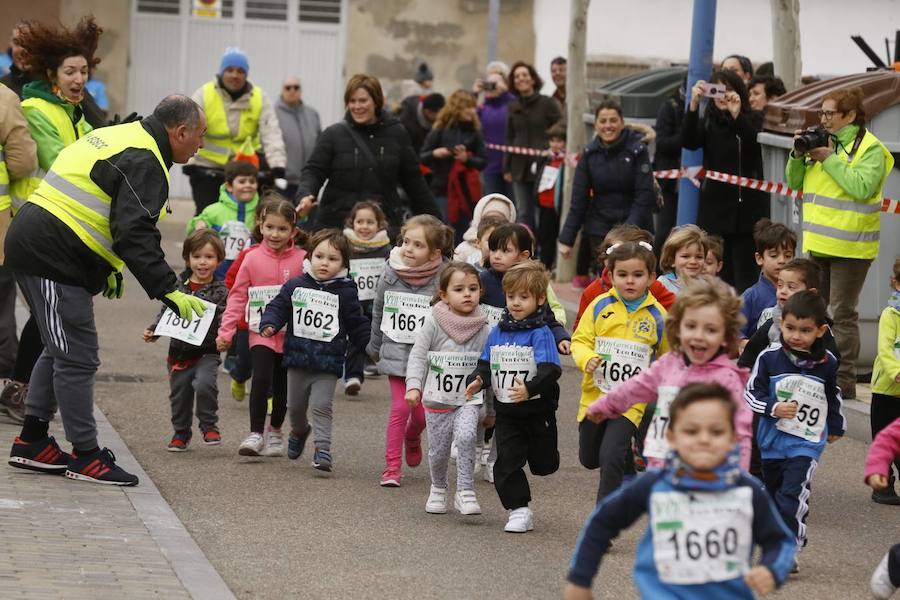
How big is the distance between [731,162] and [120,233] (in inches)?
247

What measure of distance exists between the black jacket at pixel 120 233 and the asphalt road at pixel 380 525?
116 cm

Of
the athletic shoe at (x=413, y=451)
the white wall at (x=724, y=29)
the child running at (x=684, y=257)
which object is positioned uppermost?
the white wall at (x=724, y=29)

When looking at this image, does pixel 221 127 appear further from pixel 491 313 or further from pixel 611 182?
pixel 491 313

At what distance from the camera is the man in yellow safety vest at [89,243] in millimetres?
8078

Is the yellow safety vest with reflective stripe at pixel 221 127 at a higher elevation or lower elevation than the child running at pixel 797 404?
higher

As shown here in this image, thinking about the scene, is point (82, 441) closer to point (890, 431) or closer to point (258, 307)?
point (258, 307)

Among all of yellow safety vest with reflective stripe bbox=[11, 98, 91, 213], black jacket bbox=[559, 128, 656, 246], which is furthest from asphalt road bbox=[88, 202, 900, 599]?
black jacket bbox=[559, 128, 656, 246]

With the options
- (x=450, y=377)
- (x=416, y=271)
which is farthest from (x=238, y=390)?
(x=450, y=377)

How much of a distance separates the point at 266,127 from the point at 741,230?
3937 millimetres

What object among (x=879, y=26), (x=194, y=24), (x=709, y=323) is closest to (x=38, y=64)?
(x=709, y=323)

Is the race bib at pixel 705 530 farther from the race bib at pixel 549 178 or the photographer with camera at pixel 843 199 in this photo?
the race bib at pixel 549 178

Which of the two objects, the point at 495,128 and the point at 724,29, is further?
the point at 724,29

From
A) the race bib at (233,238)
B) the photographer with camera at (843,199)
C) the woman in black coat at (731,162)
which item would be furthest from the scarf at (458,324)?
the woman in black coat at (731,162)

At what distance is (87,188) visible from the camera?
8156 millimetres
